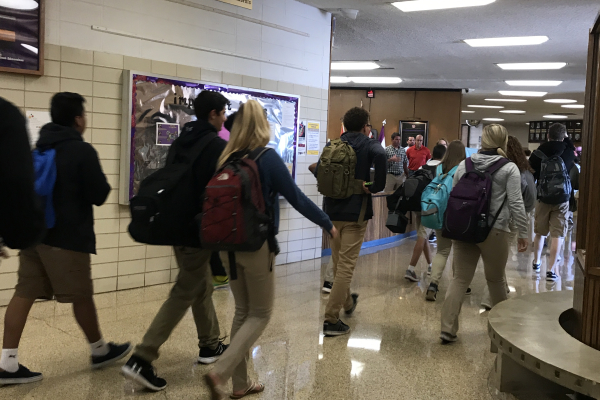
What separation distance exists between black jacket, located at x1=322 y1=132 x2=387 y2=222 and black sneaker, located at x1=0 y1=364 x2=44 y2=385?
201cm

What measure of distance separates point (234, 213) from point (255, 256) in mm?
215

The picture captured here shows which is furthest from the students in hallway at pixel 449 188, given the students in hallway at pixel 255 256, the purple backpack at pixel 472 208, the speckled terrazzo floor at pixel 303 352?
the students in hallway at pixel 255 256

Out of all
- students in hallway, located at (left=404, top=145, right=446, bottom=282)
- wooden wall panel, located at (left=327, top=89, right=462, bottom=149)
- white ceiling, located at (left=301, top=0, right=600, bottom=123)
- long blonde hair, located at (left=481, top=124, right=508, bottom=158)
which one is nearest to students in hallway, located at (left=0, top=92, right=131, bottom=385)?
long blonde hair, located at (left=481, top=124, right=508, bottom=158)

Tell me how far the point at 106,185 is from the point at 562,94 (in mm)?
13108

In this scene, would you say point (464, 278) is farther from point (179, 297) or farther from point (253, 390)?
point (179, 297)

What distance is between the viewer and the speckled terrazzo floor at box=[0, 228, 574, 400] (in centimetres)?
284

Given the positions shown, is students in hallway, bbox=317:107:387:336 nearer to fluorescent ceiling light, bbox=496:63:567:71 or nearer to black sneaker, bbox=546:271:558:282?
black sneaker, bbox=546:271:558:282

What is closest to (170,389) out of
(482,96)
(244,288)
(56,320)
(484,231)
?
(244,288)

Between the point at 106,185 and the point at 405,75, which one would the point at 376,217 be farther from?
the point at 106,185

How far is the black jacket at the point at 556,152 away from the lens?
18.7ft

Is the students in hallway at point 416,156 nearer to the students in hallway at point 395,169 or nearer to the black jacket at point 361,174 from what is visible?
the students in hallway at point 395,169

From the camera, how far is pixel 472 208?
11.3 feet

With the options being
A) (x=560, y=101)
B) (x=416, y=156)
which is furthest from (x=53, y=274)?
(x=560, y=101)

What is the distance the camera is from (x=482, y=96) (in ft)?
46.3
